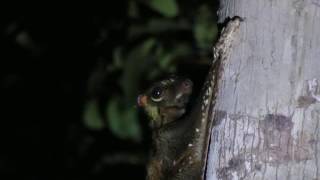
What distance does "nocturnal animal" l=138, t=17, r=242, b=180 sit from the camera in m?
2.94

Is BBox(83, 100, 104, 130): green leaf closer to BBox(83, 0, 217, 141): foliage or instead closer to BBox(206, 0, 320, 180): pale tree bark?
BBox(83, 0, 217, 141): foliage

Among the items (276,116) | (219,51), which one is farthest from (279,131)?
(219,51)

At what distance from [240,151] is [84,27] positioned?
3.50 m

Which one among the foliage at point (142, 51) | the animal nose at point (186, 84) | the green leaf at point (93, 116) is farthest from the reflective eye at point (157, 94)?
the green leaf at point (93, 116)

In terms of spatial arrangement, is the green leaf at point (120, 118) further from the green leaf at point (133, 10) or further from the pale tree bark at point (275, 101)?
the pale tree bark at point (275, 101)

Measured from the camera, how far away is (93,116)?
212 inches

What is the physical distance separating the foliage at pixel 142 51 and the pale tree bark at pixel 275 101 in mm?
2488

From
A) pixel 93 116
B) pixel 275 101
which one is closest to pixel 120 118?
pixel 93 116

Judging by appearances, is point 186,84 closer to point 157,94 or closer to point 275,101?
point 157,94

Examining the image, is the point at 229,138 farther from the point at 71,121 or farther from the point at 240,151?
the point at 71,121

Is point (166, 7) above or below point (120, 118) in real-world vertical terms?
above

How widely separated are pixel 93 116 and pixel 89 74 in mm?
548

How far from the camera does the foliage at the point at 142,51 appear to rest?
205 inches

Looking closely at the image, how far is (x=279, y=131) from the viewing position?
2455 mm
